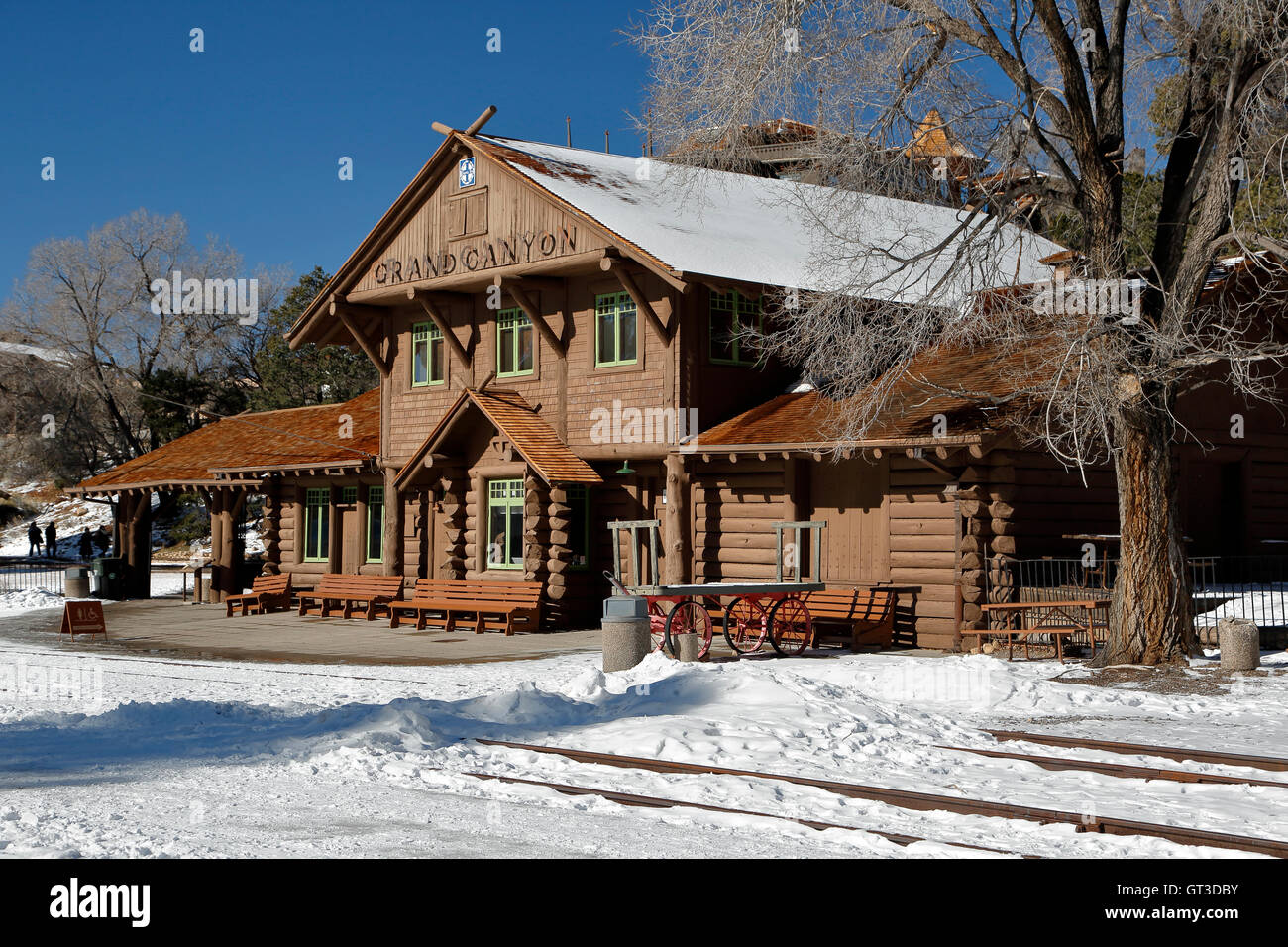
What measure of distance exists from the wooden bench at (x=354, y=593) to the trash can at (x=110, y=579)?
26.7 feet

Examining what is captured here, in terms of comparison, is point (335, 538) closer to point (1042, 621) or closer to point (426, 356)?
point (426, 356)

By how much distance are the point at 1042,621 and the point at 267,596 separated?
17.7 metres

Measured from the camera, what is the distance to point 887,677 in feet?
50.8

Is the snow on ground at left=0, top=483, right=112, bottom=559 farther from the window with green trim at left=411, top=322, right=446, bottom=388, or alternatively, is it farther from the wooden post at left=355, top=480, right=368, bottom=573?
the window with green trim at left=411, top=322, right=446, bottom=388

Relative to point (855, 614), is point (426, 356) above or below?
above

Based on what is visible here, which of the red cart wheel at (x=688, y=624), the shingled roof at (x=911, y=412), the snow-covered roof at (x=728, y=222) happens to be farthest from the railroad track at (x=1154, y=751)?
the snow-covered roof at (x=728, y=222)

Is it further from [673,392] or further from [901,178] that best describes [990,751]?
[673,392]

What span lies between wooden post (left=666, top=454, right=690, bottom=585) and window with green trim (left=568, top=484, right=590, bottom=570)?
2.44m

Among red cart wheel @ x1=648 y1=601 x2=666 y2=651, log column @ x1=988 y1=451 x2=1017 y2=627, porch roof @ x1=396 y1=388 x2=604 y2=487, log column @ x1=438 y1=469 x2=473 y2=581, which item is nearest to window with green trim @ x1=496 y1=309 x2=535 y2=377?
porch roof @ x1=396 y1=388 x2=604 y2=487

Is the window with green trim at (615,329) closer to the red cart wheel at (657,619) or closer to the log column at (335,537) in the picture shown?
the red cart wheel at (657,619)

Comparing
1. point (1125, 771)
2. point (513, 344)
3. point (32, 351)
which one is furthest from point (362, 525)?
point (32, 351)

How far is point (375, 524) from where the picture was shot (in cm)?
3055

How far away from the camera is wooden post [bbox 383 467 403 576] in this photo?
94.1 ft

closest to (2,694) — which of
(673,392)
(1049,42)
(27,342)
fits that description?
(673,392)
